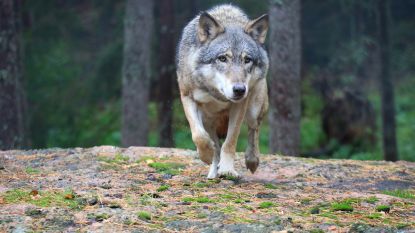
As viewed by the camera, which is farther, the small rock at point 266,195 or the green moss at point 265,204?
the small rock at point 266,195

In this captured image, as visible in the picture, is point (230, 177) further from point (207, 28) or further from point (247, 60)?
point (207, 28)

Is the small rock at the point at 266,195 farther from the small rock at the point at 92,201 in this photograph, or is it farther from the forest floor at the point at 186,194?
the small rock at the point at 92,201

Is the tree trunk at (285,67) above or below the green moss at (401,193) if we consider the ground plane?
above

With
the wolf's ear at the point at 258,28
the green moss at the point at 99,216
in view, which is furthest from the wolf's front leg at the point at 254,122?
the green moss at the point at 99,216

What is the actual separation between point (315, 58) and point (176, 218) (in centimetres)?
2176

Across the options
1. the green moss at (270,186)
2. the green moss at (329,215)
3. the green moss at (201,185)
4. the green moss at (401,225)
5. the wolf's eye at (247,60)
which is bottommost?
the green moss at (401,225)

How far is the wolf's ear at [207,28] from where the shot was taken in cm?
832

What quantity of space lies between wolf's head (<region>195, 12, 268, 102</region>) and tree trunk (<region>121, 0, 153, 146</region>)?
830 centimetres

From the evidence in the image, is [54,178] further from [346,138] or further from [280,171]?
[346,138]

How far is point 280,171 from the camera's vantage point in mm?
9312

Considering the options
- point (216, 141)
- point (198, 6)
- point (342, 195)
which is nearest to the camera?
point (342, 195)

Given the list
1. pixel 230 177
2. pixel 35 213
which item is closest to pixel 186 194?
pixel 230 177

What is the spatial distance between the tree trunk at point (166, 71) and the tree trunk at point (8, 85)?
6693 mm

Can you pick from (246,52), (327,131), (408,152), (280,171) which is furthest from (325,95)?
(246,52)
